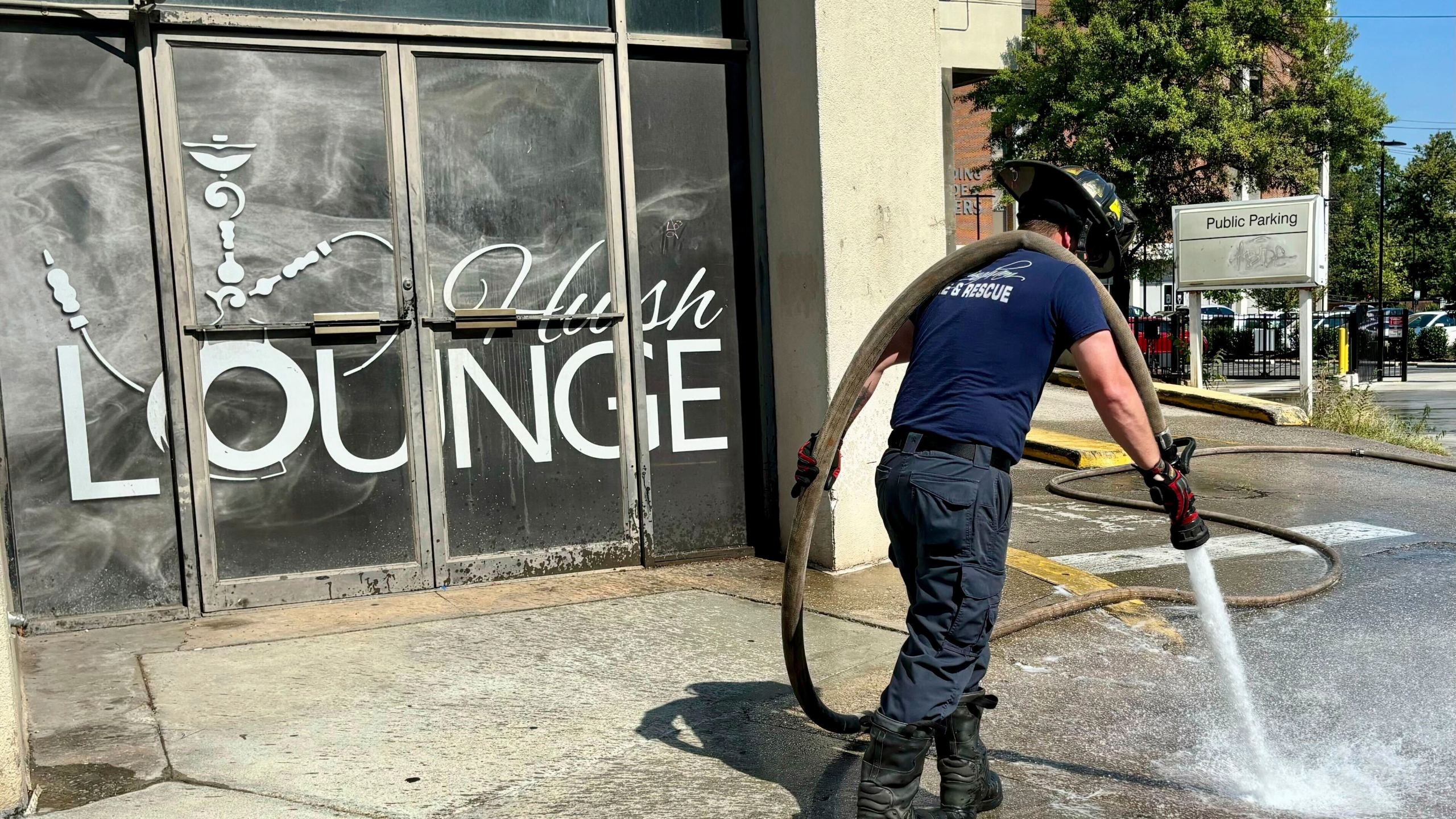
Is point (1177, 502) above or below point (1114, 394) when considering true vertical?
below

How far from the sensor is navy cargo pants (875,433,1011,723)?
10.5 ft

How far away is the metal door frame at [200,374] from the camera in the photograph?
5.55m

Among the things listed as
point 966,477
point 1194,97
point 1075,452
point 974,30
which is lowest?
point 1075,452

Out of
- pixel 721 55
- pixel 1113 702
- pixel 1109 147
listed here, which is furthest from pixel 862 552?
pixel 1109 147

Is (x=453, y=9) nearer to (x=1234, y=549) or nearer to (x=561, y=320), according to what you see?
(x=561, y=320)

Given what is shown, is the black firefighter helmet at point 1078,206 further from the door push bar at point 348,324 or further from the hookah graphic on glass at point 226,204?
the hookah graphic on glass at point 226,204

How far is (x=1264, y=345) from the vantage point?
2609cm

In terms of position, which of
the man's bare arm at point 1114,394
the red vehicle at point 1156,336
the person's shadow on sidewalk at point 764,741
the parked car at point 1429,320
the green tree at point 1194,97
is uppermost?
the green tree at point 1194,97

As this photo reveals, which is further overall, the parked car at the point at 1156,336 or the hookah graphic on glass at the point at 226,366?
the parked car at the point at 1156,336

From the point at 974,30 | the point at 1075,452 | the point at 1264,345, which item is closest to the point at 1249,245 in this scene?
the point at 1075,452

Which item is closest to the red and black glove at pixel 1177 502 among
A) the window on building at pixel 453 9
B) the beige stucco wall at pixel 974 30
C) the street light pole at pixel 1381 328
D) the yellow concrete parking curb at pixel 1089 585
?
the yellow concrete parking curb at pixel 1089 585

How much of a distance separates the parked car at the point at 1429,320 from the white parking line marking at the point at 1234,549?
1232 inches

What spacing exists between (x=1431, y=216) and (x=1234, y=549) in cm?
4354

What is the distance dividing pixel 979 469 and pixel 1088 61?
28.7 meters
